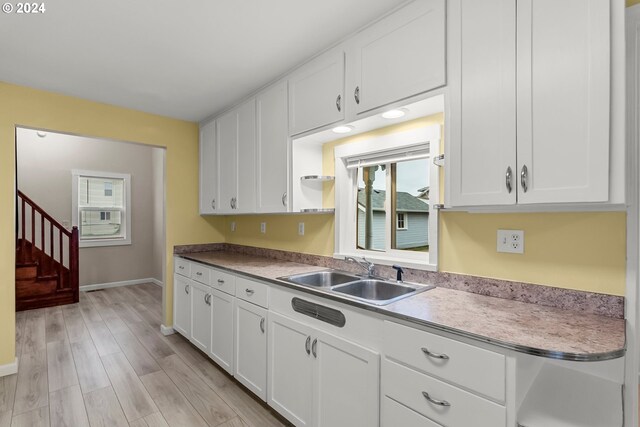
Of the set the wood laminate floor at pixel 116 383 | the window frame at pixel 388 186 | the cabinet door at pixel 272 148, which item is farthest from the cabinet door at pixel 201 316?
the window frame at pixel 388 186

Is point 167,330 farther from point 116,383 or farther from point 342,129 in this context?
point 342,129

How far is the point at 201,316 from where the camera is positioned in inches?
116

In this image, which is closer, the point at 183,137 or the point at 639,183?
the point at 639,183

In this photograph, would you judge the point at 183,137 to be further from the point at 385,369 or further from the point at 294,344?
the point at 385,369

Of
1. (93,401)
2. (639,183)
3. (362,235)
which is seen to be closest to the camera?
(639,183)

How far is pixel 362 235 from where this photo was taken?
8.27ft

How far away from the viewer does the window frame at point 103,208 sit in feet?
17.4

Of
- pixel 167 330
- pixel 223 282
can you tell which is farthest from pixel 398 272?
pixel 167 330

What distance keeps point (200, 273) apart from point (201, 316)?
390 mm

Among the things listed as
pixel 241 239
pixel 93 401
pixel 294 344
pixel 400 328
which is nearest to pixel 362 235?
pixel 294 344

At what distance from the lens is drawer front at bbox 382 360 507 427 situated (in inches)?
43.6

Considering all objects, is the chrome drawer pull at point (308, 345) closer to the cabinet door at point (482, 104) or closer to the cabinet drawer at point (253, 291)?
the cabinet drawer at point (253, 291)

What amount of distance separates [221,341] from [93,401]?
3.02 feet

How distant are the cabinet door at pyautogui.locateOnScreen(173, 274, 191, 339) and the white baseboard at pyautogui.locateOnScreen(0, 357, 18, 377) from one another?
4.14 feet
